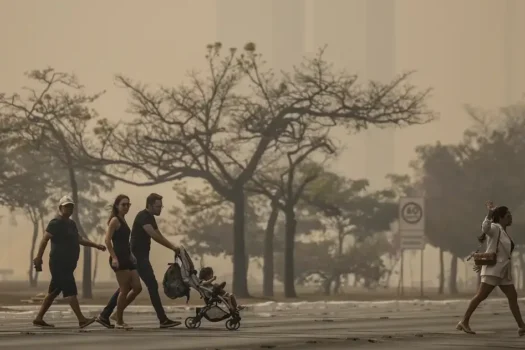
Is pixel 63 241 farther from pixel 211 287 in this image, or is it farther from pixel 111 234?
pixel 211 287

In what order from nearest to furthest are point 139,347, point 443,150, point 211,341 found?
point 139,347 → point 211,341 → point 443,150

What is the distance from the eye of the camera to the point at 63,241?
22.2 metres

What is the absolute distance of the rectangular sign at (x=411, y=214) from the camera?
158 ft

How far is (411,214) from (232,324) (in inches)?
1078

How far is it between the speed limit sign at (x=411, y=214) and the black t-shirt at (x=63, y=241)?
26.8 meters

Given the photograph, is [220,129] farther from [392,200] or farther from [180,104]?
[392,200]

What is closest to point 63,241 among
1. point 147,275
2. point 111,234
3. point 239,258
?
point 111,234

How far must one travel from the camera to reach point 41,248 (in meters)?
21.8

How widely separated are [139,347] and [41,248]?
5.30 m

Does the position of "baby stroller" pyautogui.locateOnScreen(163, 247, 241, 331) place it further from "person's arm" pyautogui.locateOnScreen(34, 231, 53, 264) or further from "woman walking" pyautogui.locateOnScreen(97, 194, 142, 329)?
"person's arm" pyautogui.locateOnScreen(34, 231, 53, 264)

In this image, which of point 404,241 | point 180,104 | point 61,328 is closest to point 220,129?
point 180,104

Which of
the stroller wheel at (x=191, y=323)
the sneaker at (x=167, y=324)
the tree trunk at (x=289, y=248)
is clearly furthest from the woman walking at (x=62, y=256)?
the tree trunk at (x=289, y=248)

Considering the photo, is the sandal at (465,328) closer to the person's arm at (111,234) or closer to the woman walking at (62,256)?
the person's arm at (111,234)

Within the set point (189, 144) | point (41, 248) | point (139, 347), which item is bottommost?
point (139, 347)
